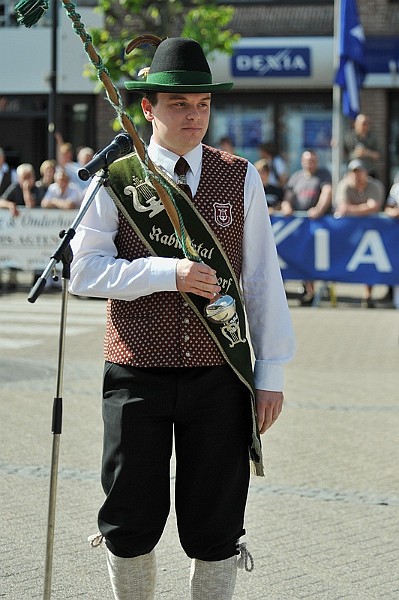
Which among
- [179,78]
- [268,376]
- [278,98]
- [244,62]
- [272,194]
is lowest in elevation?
[272,194]

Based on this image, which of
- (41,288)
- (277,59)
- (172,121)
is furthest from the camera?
(277,59)

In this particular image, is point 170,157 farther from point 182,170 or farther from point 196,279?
point 196,279

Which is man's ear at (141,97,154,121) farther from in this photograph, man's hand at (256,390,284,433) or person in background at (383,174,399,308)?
person in background at (383,174,399,308)

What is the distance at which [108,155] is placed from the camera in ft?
12.3

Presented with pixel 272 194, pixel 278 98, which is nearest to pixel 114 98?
pixel 272 194

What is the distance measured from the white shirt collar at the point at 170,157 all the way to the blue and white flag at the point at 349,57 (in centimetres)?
1489

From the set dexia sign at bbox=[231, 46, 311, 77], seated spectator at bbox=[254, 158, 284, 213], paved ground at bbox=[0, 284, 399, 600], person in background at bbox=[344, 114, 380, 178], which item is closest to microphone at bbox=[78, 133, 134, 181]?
paved ground at bbox=[0, 284, 399, 600]

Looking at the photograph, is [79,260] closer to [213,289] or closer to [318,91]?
[213,289]

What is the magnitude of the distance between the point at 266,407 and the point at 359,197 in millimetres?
12621

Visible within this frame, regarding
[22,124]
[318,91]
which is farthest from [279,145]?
[22,124]

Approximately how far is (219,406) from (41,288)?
2.33 ft

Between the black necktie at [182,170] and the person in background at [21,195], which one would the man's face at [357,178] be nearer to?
the person in background at [21,195]

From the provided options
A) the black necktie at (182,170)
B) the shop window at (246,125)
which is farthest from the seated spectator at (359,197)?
the black necktie at (182,170)

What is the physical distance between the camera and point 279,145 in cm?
2497
